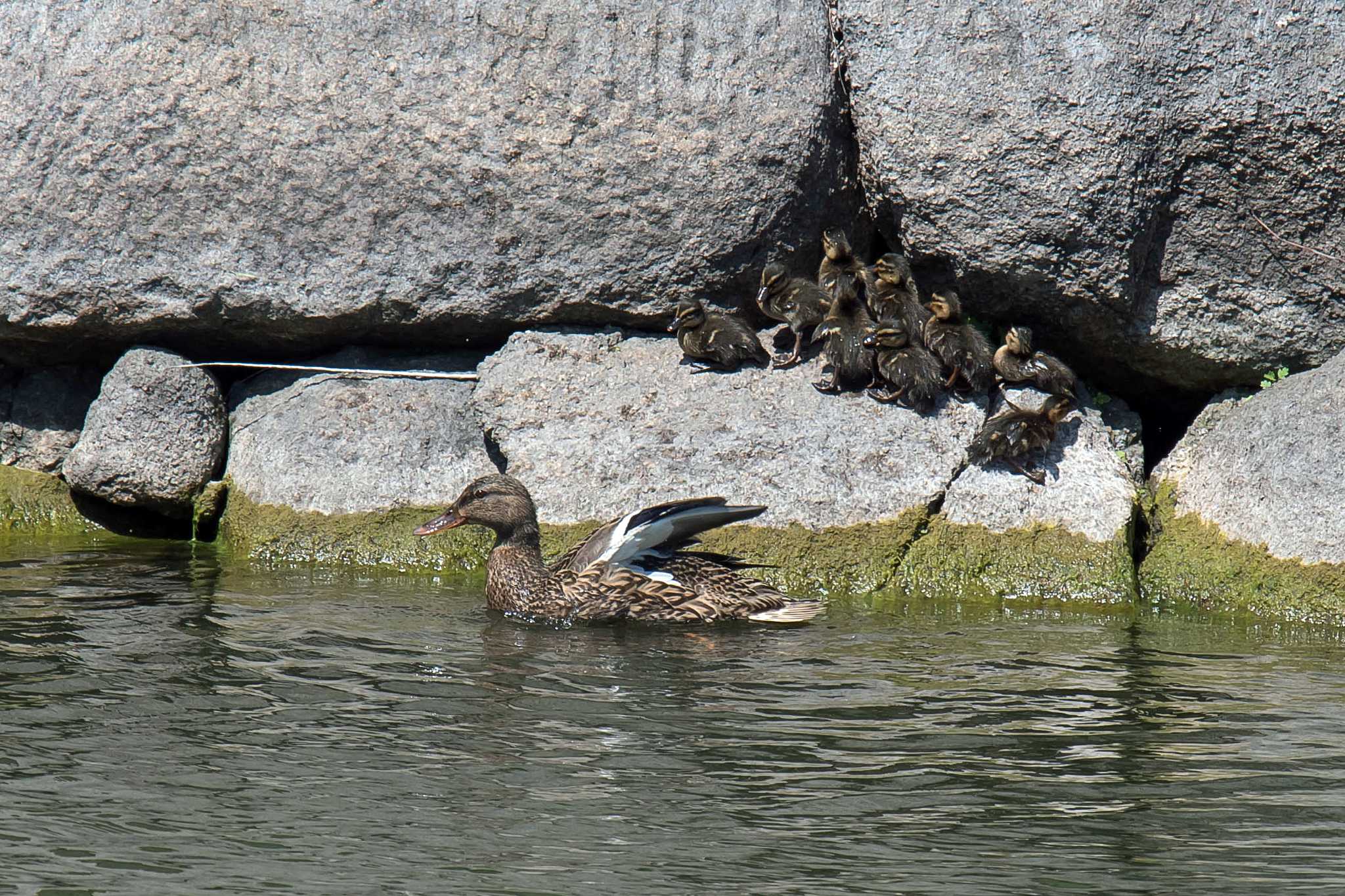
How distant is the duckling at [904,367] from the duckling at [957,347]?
0.25ft

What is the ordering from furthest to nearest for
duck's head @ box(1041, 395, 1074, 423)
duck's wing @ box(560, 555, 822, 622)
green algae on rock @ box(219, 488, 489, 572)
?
green algae on rock @ box(219, 488, 489, 572) → duck's head @ box(1041, 395, 1074, 423) → duck's wing @ box(560, 555, 822, 622)

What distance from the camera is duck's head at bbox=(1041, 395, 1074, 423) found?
327 inches

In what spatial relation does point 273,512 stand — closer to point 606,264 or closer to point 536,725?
point 606,264

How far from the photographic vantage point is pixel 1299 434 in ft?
26.2

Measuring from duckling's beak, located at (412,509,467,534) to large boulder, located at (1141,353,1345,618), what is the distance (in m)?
3.41

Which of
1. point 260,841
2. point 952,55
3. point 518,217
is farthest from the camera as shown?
point 518,217

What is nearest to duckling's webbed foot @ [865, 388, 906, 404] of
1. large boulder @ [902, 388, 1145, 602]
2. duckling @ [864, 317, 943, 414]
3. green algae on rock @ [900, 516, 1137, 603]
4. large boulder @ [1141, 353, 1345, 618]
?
duckling @ [864, 317, 943, 414]

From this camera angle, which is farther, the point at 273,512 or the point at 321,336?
the point at 321,336

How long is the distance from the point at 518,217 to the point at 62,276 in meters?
2.64

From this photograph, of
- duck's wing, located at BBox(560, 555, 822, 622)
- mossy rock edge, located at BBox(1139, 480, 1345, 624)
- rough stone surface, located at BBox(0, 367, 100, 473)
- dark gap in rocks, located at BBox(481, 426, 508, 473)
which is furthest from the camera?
rough stone surface, located at BBox(0, 367, 100, 473)

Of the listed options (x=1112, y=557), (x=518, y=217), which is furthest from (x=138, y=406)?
(x=1112, y=557)

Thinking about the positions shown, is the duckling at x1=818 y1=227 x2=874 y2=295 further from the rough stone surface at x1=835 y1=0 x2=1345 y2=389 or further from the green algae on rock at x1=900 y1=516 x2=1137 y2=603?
the green algae on rock at x1=900 y1=516 x2=1137 y2=603

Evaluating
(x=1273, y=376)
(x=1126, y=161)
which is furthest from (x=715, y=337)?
(x=1273, y=376)

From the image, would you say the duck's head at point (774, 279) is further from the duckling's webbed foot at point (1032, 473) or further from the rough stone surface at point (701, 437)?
the duckling's webbed foot at point (1032, 473)
